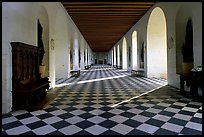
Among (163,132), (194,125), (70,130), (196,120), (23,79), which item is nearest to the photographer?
(163,132)

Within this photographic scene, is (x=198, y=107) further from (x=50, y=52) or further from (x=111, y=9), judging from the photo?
(x=111, y=9)

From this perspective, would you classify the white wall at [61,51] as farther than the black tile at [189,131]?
Yes

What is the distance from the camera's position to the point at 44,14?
660 centimetres

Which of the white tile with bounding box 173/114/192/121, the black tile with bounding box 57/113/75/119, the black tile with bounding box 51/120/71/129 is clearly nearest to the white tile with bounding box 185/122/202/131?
the white tile with bounding box 173/114/192/121

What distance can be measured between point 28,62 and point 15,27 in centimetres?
114

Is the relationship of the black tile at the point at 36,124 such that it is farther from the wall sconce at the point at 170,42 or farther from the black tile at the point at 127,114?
the wall sconce at the point at 170,42

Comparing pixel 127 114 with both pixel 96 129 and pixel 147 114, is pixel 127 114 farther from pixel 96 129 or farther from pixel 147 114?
pixel 96 129

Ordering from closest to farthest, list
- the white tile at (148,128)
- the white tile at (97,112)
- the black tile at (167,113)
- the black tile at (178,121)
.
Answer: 1. the white tile at (148,128)
2. the black tile at (178,121)
3. the black tile at (167,113)
4. the white tile at (97,112)

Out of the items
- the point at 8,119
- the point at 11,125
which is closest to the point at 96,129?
the point at 11,125

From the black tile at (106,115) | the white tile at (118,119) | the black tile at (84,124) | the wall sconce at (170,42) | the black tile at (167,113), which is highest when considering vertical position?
the wall sconce at (170,42)

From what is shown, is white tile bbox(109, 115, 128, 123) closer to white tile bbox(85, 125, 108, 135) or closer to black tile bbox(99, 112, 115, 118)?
black tile bbox(99, 112, 115, 118)

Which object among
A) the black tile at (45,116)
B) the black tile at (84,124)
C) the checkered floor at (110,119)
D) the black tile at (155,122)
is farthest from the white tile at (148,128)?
the black tile at (45,116)

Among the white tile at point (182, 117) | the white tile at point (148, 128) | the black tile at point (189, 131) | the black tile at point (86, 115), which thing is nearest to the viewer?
the black tile at point (189, 131)

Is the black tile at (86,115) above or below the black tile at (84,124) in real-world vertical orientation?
above
